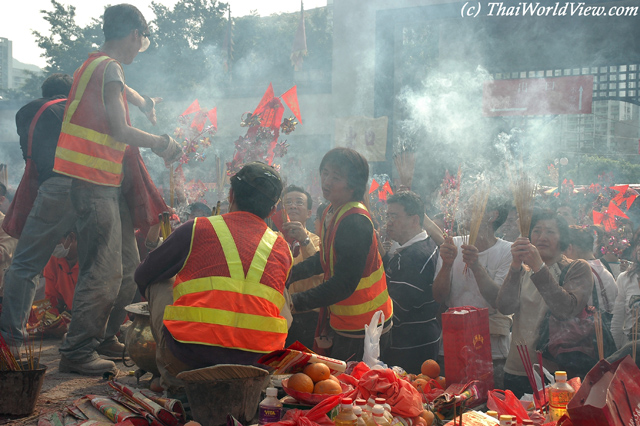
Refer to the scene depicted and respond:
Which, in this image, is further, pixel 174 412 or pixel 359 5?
pixel 359 5

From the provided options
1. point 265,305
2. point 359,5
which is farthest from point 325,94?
point 265,305

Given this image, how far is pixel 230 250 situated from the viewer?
248cm

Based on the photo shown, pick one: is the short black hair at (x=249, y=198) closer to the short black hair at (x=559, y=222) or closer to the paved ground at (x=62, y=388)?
the paved ground at (x=62, y=388)

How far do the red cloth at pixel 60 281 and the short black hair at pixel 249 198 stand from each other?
3.15 m

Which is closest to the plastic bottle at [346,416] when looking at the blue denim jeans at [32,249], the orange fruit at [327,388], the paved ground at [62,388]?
the orange fruit at [327,388]

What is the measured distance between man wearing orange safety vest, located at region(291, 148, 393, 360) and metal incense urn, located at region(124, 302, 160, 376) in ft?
2.72

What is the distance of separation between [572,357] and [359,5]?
30.6 ft

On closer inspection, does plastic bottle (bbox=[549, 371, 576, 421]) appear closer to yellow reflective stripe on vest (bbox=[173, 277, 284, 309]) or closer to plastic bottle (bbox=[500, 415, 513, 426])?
plastic bottle (bbox=[500, 415, 513, 426])

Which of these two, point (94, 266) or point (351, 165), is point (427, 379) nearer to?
point (351, 165)

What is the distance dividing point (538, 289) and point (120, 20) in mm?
3015

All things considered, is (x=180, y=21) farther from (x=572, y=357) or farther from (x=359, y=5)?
(x=572, y=357)

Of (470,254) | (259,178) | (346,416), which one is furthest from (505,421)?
(259,178)

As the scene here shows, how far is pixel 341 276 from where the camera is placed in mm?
3031

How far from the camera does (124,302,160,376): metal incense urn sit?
10.3 ft
